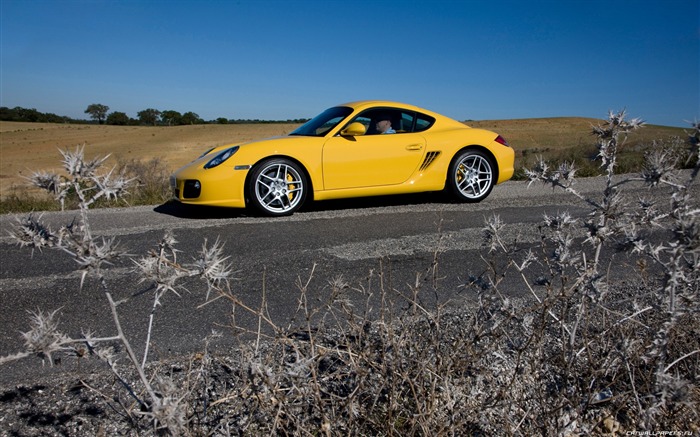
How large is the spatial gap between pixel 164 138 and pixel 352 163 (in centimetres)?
3756

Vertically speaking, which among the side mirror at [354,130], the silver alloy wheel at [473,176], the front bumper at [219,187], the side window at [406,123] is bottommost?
the front bumper at [219,187]

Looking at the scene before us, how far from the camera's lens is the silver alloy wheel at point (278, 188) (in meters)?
7.00

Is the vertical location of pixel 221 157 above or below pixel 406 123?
below

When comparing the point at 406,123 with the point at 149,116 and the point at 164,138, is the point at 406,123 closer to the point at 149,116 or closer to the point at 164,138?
the point at 164,138

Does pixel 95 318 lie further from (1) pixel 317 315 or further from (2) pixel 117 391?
Result: (1) pixel 317 315

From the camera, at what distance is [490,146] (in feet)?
26.6

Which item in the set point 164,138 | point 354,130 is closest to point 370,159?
point 354,130

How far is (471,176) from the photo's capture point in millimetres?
7949

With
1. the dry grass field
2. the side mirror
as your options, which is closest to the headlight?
the side mirror

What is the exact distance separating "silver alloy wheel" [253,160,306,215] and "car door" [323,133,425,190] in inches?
16.2

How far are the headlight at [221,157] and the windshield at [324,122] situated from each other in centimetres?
110

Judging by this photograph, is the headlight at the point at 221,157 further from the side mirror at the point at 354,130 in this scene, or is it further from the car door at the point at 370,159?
the side mirror at the point at 354,130

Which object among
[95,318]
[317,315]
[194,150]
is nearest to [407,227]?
[317,315]

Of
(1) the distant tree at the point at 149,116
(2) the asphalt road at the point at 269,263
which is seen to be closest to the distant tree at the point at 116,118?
(1) the distant tree at the point at 149,116
